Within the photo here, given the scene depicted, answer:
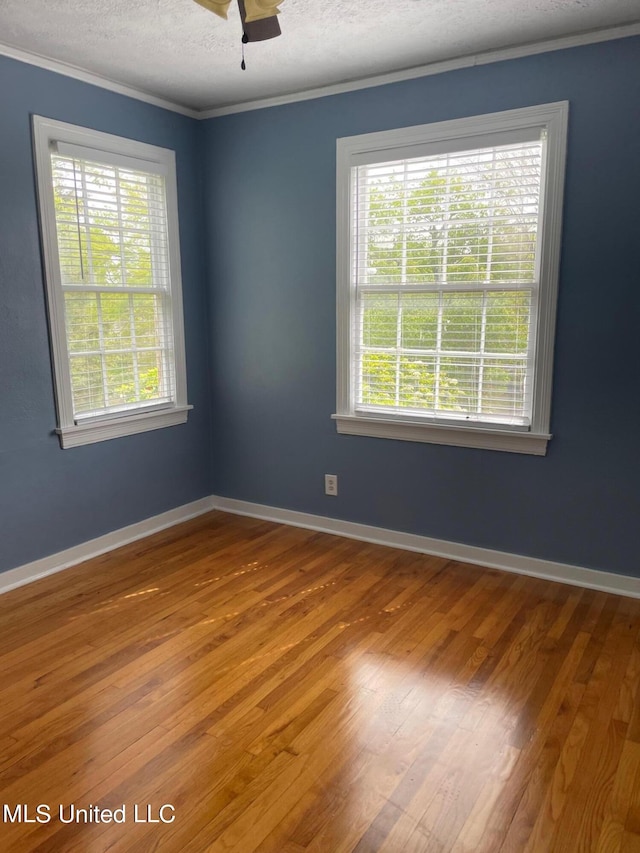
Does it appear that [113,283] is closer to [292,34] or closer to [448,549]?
[292,34]

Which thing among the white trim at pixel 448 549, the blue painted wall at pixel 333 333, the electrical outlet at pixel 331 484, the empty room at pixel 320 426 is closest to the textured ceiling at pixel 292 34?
the empty room at pixel 320 426

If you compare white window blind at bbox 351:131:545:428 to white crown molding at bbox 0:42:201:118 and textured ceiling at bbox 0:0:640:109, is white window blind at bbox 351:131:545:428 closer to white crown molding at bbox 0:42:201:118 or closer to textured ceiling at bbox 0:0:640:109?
textured ceiling at bbox 0:0:640:109

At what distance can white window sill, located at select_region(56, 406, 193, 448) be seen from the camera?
328 centimetres

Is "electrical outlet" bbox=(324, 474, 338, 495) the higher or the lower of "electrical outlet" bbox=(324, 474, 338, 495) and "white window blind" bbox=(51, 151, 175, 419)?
the lower

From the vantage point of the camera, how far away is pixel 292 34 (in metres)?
2.74

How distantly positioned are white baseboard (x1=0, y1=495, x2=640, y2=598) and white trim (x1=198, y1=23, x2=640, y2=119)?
241 cm

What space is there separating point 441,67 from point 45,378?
2.51 m

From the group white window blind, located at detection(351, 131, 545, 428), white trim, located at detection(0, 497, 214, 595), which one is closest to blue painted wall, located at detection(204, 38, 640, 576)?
white window blind, located at detection(351, 131, 545, 428)

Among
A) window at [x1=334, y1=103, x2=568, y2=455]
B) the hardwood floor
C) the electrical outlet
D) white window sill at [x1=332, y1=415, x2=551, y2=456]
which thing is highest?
window at [x1=334, y1=103, x2=568, y2=455]

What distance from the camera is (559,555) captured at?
3105 millimetres

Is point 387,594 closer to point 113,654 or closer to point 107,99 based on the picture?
point 113,654

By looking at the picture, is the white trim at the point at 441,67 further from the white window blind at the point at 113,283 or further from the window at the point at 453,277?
the white window blind at the point at 113,283

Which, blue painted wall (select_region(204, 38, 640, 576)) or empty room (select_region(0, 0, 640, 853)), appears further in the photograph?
blue painted wall (select_region(204, 38, 640, 576))

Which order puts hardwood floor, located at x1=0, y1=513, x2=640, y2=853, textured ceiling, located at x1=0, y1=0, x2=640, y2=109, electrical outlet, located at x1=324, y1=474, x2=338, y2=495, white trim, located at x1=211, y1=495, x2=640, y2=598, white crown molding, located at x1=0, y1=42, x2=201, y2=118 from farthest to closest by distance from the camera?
electrical outlet, located at x1=324, y1=474, x2=338, y2=495
white trim, located at x1=211, y1=495, x2=640, y2=598
white crown molding, located at x1=0, y1=42, x2=201, y2=118
textured ceiling, located at x1=0, y1=0, x2=640, y2=109
hardwood floor, located at x1=0, y1=513, x2=640, y2=853
